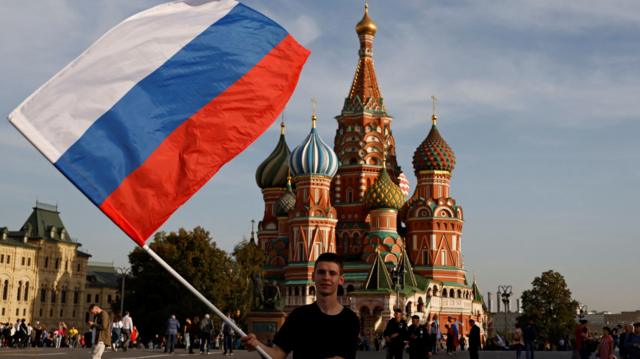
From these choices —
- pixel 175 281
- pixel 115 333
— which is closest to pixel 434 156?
pixel 175 281

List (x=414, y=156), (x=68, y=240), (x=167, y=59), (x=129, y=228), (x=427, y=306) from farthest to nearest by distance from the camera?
(x=68, y=240) < (x=414, y=156) < (x=427, y=306) < (x=167, y=59) < (x=129, y=228)

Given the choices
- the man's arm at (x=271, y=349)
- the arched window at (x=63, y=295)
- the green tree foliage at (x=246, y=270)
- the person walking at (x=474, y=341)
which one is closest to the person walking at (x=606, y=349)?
the person walking at (x=474, y=341)

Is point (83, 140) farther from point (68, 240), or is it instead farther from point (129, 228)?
point (68, 240)

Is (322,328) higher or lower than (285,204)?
lower

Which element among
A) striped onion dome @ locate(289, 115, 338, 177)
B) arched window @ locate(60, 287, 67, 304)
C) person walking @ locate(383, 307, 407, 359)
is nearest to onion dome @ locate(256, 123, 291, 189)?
striped onion dome @ locate(289, 115, 338, 177)

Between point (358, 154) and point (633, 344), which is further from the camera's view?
point (358, 154)

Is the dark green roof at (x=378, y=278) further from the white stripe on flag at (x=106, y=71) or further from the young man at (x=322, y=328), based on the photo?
the young man at (x=322, y=328)

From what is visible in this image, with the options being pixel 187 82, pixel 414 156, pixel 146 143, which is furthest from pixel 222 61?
pixel 414 156

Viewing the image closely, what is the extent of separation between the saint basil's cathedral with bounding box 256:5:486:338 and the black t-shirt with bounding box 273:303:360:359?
50.6 meters

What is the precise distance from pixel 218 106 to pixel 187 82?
34 cm

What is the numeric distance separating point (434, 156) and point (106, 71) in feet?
195

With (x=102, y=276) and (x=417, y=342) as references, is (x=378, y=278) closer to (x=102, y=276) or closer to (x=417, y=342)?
(x=417, y=342)

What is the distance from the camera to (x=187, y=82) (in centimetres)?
721

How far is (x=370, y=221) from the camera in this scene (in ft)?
209
